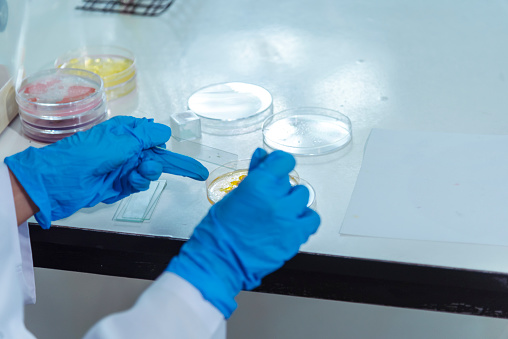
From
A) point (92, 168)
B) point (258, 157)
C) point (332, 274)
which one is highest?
point (258, 157)

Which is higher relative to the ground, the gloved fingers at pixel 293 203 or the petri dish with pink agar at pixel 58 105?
the gloved fingers at pixel 293 203

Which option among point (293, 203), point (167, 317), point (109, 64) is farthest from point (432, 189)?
point (109, 64)

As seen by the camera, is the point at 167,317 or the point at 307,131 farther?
the point at 307,131

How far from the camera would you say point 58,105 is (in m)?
1.34

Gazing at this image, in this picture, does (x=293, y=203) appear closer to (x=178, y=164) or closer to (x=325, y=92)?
(x=178, y=164)

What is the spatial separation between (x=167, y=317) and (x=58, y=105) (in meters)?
0.75

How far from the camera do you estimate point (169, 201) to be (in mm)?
1177

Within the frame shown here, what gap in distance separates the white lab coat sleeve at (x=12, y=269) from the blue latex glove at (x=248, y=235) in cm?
28

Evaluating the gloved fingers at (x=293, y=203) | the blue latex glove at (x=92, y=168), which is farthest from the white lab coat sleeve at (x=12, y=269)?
the gloved fingers at (x=293, y=203)

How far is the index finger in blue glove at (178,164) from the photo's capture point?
45.0 inches

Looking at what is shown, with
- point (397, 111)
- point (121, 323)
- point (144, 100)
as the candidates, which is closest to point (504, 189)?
point (397, 111)

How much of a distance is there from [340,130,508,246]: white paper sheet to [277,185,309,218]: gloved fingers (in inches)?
8.1

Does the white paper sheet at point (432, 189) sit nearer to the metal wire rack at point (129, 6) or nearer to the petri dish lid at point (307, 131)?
the petri dish lid at point (307, 131)

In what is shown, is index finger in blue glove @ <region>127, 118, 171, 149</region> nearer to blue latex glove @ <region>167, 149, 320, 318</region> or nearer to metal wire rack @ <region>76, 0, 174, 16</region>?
blue latex glove @ <region>167, 149, 320, 318</region>
